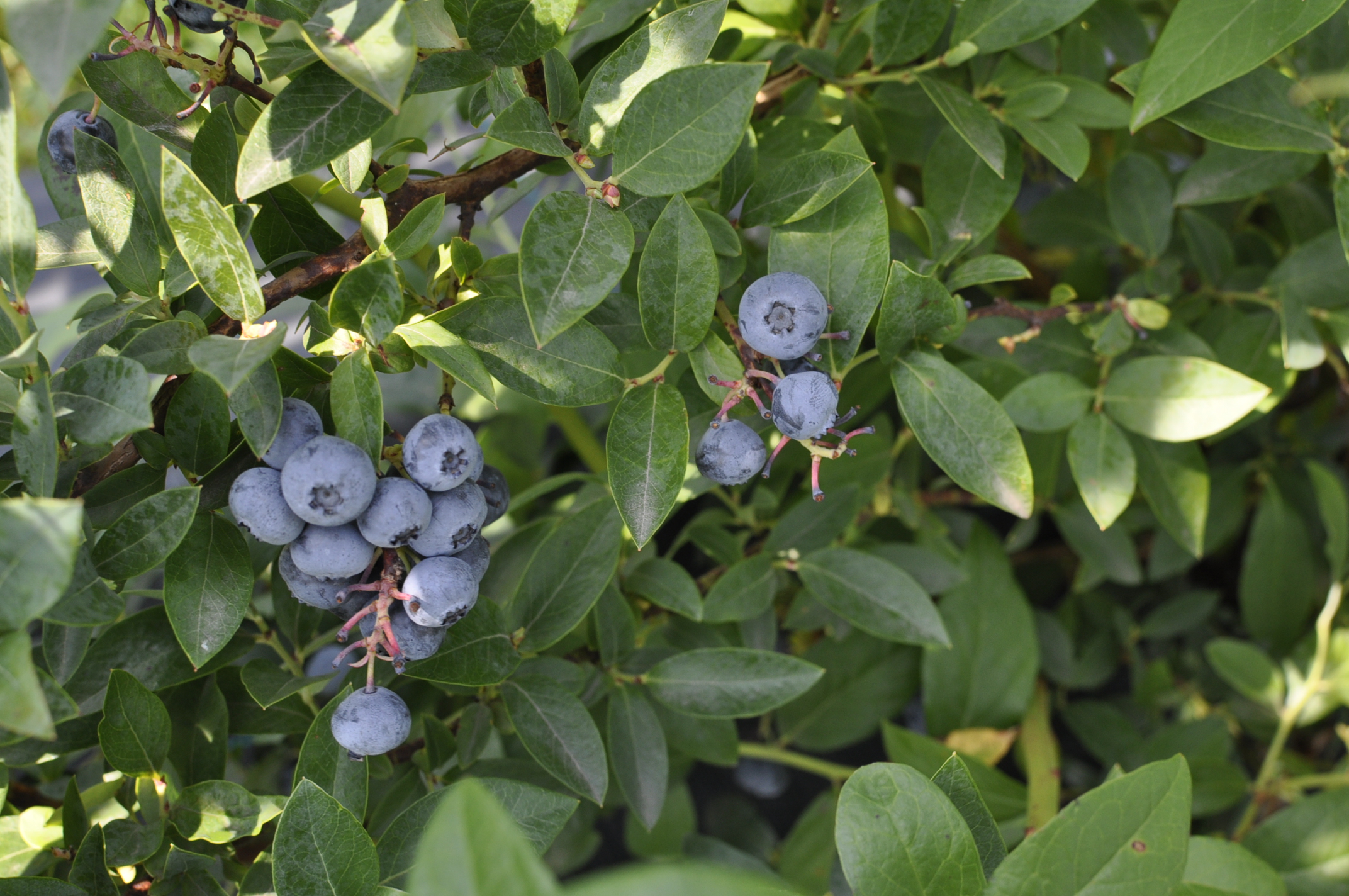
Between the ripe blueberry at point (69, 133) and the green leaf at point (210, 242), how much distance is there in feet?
0.57

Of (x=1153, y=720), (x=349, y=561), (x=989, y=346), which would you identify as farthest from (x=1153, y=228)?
(x=349, y=561)

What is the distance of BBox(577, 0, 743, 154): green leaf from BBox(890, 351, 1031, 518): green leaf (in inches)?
10.2

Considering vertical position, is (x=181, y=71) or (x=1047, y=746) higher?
(x=181, y=71)

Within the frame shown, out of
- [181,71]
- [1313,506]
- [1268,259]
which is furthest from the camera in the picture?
[1313,506]

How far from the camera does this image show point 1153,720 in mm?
1348

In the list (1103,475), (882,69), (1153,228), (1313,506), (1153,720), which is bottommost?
(1153,720)

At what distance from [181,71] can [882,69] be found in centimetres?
59

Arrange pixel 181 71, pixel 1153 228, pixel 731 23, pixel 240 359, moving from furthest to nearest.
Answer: pixel 1153 228 < pixel 731 23 < pixel 181 71 < pixel 240 359

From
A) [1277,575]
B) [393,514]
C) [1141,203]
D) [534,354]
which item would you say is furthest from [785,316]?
[1277,575]

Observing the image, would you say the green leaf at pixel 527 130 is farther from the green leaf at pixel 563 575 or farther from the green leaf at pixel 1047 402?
the green leaf at pixel 1047 402

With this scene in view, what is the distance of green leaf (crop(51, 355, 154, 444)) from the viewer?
0.49 meters

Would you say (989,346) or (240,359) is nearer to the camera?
(240,359)

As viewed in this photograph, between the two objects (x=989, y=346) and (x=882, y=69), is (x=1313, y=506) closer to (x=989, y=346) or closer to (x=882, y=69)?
(x=989, y=346)

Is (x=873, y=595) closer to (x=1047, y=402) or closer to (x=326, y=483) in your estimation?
(x=1047, y=402)
